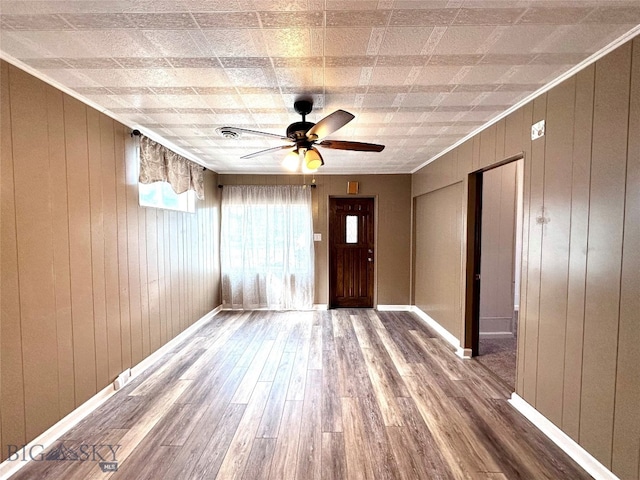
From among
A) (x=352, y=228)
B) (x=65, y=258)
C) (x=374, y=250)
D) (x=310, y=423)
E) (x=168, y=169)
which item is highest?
(x=168, y=169)

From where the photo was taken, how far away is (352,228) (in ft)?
16.6

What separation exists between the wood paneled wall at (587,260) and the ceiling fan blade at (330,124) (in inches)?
56.3

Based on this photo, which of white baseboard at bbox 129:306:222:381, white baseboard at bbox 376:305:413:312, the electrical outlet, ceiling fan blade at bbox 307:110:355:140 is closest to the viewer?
ceiling fan blade at bbox 307:110:355:140

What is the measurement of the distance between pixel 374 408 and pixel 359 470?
61 centimetres

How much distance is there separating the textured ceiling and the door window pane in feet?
8.55

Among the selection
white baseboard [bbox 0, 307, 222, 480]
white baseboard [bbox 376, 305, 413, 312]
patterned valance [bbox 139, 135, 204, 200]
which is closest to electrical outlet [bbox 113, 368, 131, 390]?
white baseboard [bbox 0, 307, 222, 480]

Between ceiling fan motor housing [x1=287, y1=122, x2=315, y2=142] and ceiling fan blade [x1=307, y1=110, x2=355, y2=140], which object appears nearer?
ceiling fan blade [x1=307, y1=110, x2=355, y2=140]

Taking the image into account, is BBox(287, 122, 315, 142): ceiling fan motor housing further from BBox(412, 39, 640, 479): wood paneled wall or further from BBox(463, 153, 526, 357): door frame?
BBox(463, 153, 526, 357): door frame

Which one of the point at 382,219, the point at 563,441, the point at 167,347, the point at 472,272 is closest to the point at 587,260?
the point at 563,441

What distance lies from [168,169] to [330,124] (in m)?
2.26

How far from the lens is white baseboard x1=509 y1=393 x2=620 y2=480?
5.13ft

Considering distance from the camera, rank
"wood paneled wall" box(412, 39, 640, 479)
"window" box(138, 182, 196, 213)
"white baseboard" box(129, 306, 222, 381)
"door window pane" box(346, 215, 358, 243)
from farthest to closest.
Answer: "door window pane" box(346, 215, 358, 243)
"window" box(138, 182, 196, 213)
"white baseboard" box(129, 306, 222, 381)
"wood paneled wall" box(412, 39, 640, 479)

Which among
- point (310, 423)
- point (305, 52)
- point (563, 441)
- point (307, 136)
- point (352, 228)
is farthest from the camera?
point (352, 228)

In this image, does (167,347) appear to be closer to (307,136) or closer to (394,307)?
(307,136)
